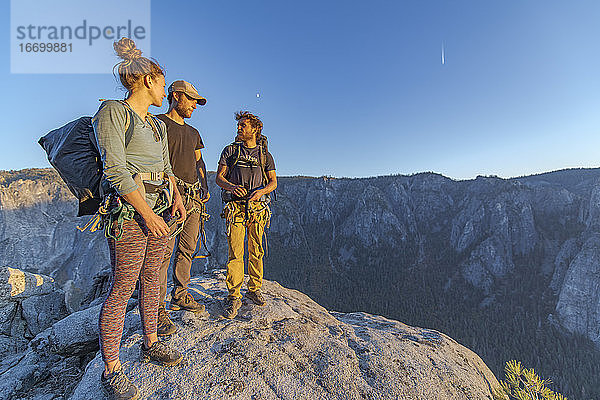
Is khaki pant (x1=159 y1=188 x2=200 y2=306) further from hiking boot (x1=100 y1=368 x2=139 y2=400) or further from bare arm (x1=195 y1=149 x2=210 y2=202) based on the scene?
hiking boot (x1=100 y1=368 x2=139 y2=400)

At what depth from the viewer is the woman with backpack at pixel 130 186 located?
7.70 feet

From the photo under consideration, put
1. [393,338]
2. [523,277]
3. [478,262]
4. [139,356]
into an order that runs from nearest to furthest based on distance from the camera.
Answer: [139,356] < [393,338] < [523,277] < [478,262]

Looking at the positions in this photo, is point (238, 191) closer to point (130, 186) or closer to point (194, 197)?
point (194, 197)

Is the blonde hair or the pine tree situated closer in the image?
the blonde hair

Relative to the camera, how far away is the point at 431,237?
4144 inches

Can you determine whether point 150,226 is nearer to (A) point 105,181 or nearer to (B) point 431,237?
(A) point 105,181

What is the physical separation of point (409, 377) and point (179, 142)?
4.89 meters

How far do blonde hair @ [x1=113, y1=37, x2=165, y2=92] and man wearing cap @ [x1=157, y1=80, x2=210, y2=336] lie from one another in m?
1.17

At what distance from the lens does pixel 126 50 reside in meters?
2.63

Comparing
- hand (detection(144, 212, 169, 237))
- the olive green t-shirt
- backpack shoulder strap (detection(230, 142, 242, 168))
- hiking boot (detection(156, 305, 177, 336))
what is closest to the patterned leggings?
hand (detection(144, 212, 169, 237))

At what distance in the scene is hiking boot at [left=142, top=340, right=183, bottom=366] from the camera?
3.17 meters

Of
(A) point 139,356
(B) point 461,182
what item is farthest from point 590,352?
(A) point 139,356

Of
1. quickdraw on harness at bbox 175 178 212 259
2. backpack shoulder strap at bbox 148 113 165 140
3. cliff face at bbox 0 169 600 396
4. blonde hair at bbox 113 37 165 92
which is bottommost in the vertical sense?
cliff face at bbox 0 169 600 396

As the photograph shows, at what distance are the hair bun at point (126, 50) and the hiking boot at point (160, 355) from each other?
128 inches
